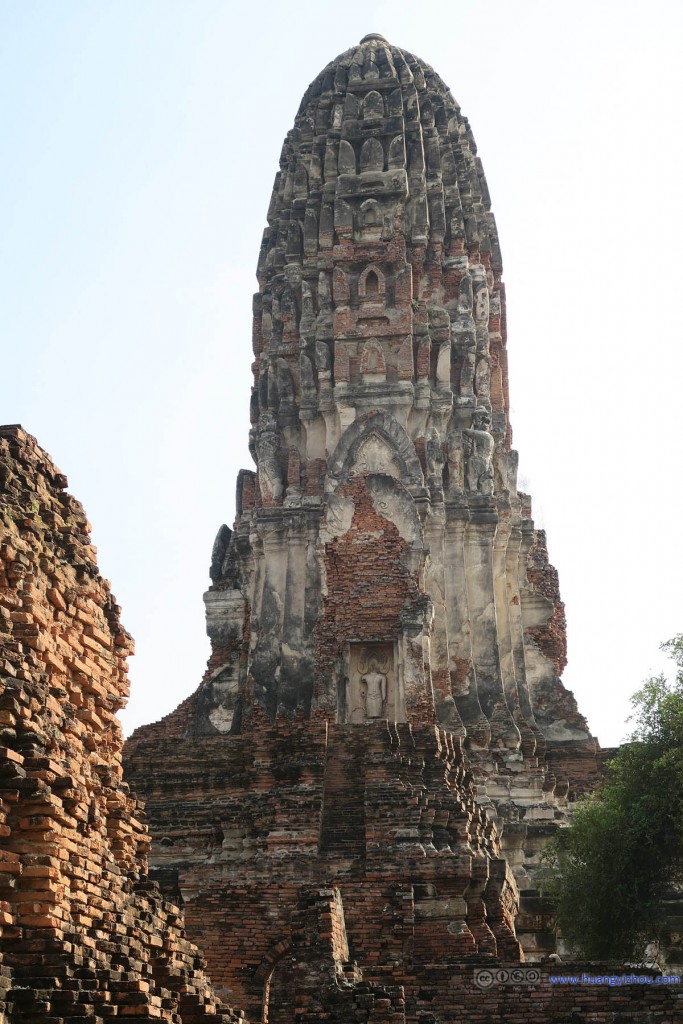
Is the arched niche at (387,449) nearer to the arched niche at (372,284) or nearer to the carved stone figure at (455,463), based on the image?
the carved stone figure at (455,463)

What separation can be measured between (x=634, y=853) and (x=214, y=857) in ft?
18.7

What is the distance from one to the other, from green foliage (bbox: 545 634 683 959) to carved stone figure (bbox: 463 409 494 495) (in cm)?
769

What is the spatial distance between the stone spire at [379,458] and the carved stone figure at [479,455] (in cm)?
3

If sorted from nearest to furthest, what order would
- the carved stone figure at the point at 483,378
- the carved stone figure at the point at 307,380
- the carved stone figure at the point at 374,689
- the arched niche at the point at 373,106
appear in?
1. the carved stone figure at the point at 374,689
2. the carved stone figure at the point at 307,380
3. the carved stone figure at the point at 483,378
4. the arched niche at the point at 373,106

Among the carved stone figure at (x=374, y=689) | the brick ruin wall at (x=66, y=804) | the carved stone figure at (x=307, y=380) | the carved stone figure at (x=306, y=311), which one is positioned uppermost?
the carved stone figure at (x=306, y=311)

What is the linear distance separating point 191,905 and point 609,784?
8.20m

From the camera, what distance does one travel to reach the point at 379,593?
2388 cm

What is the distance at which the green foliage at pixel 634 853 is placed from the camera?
18047 mm

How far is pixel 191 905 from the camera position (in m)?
15.1

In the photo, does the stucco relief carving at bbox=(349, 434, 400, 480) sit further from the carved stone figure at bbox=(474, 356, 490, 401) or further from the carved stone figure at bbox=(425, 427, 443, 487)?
the carved stone figure at bbox=(474, 356, 490, 401)

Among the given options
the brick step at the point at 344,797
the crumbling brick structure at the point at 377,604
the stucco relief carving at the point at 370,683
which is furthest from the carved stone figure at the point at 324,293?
the brick step at the point at 344,797

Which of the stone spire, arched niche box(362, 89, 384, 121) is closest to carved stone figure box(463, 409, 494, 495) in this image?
the stone spire

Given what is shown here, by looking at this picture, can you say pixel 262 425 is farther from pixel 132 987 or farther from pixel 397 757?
pixel 132 987


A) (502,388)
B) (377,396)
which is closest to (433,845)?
(377,396)
